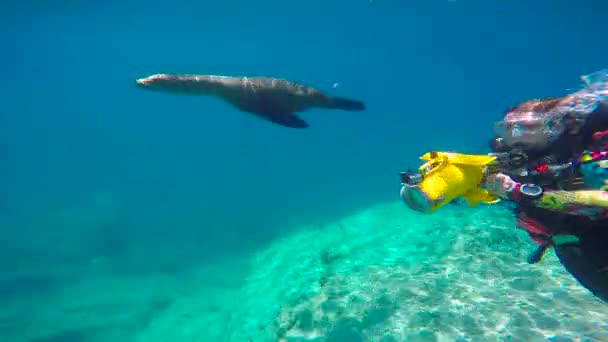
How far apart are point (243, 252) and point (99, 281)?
884 cm

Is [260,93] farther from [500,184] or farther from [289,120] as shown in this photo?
[500,184]

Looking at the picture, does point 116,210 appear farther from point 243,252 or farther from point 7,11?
point 7,11

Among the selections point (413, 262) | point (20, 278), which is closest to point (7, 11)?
point (20, 278)

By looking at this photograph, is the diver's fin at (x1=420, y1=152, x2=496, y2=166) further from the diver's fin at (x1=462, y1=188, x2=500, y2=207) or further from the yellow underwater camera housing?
the diver's fin at (x1=462, y1=188, x2=500, y2=207)

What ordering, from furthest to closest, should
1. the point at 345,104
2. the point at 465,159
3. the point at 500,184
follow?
the point at 345,104 < the point at 500,184 < the point at 465,159

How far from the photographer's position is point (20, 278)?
68.8ft

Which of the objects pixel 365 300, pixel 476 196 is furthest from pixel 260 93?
pixel 365 300

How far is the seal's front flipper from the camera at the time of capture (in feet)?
18.5

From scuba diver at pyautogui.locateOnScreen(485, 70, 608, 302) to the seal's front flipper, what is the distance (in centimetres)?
296

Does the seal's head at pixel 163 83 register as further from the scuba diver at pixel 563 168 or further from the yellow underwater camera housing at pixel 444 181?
the scuba diver at pixel 563 168

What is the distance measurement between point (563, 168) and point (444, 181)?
1.57 metres

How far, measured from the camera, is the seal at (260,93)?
19.4 ft

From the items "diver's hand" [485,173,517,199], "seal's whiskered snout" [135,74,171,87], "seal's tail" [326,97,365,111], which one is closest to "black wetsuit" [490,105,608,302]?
"diver's hand" [485,173,517,199]

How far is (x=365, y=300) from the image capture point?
28.5 ft
